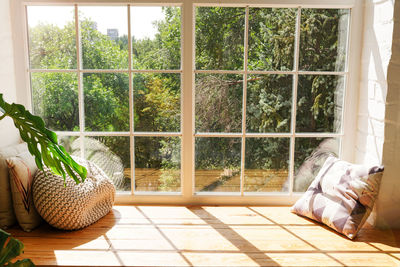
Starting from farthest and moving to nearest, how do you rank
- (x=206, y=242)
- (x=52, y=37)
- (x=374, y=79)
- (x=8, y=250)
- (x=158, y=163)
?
(x=158, y=163) → (x=52, y=37) → (x=374, y=79) → (x=206, y=242) → (x=8, y=250)

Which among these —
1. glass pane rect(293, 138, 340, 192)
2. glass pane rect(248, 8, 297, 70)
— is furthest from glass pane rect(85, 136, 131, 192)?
glass pane rect(293, 138, 340, 192)

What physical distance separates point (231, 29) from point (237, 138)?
2.25 ft

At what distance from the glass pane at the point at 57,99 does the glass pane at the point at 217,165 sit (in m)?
0.84

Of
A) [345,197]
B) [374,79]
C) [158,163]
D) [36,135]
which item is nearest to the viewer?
[36,135]

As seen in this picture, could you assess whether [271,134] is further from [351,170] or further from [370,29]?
[370,29]

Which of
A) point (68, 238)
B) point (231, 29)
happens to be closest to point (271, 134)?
point (231, 29)

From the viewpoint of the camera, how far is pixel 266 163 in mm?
2307

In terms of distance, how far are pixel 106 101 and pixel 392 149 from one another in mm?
1733

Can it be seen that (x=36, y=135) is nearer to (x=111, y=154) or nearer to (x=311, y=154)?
(x=111, y=154)

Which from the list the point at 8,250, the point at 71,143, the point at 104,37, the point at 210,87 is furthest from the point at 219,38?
the point at 8,250

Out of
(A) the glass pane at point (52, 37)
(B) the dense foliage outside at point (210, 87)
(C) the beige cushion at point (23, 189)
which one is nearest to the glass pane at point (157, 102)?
(B) the dense foliage outside at point (210, 87)

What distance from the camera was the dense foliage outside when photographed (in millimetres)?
2195

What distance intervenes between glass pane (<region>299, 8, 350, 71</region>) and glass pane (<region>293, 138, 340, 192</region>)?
47cm

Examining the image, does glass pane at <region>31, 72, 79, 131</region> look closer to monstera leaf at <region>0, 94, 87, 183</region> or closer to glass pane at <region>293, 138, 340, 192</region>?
monstera leaf at <region>0, 94, 87, 183</region>
